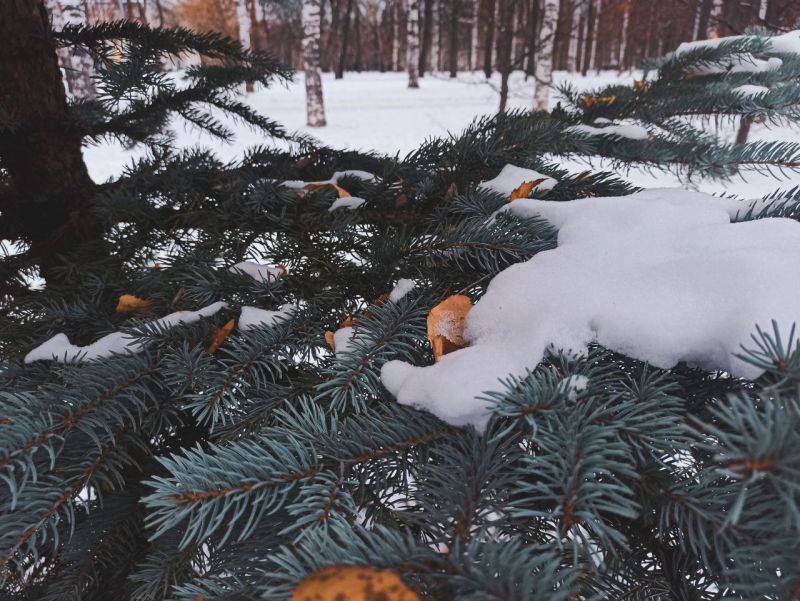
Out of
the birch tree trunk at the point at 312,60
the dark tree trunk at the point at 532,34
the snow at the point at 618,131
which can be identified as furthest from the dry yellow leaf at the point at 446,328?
the birch tree trunk at the point at 312,60

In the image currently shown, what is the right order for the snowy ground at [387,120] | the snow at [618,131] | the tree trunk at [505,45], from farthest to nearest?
the snowy ground at [387,120]
the tree trunk at [505,45]
the snow at [618,131]

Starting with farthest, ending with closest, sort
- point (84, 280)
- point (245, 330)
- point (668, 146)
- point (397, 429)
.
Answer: point (668, 146) → point (84, 280) → point (245, 330) → point (397, 429)

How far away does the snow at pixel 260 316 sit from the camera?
1.98 ft

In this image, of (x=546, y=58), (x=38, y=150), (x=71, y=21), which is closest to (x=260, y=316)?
(x=38, y=150)

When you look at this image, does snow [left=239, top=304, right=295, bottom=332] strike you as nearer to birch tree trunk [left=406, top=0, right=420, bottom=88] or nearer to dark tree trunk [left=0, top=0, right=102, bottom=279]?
dark tree trunk [left=0, top=0, right=102, bottom=279]

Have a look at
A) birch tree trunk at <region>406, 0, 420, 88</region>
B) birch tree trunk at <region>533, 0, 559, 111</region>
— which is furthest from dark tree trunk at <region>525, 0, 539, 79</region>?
birch tree trunk at <region>406, 0, 420, 88</region>

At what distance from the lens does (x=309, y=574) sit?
0.31m

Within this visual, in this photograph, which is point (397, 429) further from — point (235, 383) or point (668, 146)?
point (668, 146)

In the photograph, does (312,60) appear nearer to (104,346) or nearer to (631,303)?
(104,346)

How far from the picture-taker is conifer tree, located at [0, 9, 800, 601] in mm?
333

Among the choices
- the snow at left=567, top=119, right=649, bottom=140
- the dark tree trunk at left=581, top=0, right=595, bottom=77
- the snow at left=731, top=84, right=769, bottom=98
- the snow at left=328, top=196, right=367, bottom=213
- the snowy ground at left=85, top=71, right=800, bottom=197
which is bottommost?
the snowy ground at left=85, top=71, right=800, bottom=197

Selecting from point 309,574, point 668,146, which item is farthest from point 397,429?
point 668,146

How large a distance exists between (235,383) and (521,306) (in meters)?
0.32

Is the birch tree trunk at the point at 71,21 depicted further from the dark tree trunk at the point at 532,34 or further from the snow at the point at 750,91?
the dark tree trunk at the point at 532,34
